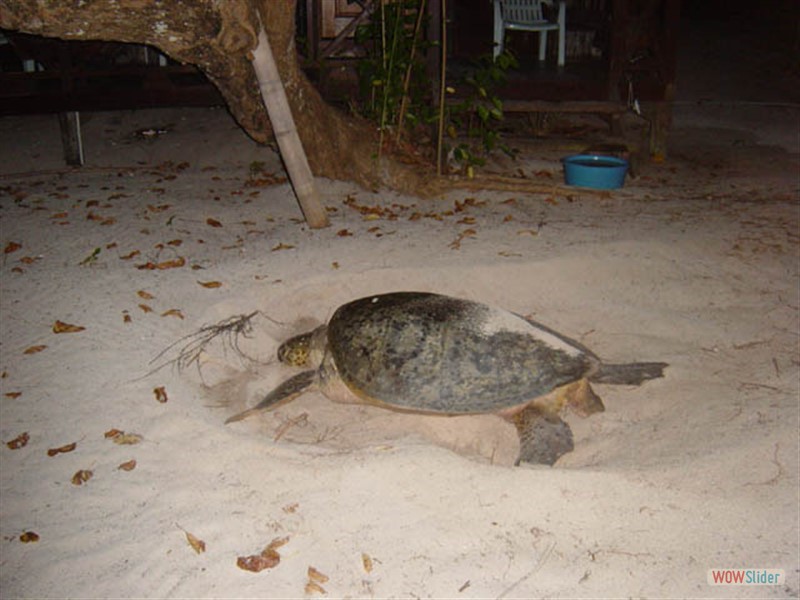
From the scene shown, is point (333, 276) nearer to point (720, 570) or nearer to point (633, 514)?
point (633, 514)

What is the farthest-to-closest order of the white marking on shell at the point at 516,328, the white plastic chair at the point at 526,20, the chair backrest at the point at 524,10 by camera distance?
the chair backrest at the point at 524,10 → the white plastic chair at the point at 526,20 → the white marking on shell at the point at 516,328

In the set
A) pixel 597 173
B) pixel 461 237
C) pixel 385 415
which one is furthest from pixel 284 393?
pixel 597 173

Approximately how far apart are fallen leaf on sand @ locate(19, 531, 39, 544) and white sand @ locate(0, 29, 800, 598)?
4 cm

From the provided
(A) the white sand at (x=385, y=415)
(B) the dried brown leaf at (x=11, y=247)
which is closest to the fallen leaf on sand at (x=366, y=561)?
(A) the white sand at (x=385, y=415)

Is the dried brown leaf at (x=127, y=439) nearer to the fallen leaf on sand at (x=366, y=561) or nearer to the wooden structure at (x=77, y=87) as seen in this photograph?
the fallen leaf on sand at (x=366, y=561)

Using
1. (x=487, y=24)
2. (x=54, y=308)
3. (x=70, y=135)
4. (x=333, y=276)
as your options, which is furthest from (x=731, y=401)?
(x=487, y=24)

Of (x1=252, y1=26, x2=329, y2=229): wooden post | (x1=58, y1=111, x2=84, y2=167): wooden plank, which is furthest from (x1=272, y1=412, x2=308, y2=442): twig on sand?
(x1=58, y1=111, x2=84, y2=167): wooden plank

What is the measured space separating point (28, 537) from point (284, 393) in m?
1.21

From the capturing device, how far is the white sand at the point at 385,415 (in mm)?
2238

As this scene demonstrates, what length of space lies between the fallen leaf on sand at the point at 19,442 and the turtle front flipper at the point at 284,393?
816 mm

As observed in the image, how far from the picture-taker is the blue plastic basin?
5.88 m

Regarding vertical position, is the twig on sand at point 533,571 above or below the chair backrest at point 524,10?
below

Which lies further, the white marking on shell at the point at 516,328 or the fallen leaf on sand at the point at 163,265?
the fallen leaf on sand at the point at 163,265

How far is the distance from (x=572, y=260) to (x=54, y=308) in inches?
124
